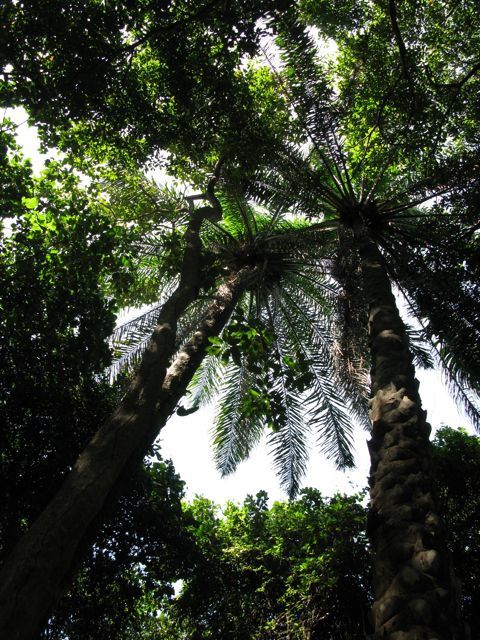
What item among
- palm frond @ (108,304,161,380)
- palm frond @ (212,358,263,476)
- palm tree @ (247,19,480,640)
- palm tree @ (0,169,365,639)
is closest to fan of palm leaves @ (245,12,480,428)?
palm tree @ (247,19,480,640)

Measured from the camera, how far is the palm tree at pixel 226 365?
3.35 meters

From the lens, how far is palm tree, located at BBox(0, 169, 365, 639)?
335 cm

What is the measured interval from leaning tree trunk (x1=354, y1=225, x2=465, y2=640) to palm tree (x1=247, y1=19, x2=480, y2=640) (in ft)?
0.04

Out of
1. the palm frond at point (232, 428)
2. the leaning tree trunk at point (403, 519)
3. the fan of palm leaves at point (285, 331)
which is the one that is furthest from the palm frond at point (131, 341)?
the leaning tree trunk at point (403, 519)

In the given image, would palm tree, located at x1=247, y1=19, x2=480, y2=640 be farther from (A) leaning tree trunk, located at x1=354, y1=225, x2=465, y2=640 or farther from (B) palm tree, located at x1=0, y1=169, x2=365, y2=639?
(B) palm tree, located at x1=0, y1=169, x2=365, y2=639

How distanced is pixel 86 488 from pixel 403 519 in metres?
2.28

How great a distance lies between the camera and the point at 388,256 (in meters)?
8.64

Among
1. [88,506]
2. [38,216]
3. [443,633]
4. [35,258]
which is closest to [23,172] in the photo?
[38,216]

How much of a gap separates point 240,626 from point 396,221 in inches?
274

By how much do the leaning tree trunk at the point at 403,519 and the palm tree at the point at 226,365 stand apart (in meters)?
0.74

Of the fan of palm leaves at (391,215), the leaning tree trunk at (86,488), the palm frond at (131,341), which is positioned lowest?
the leaning tree trunk at (86,488)

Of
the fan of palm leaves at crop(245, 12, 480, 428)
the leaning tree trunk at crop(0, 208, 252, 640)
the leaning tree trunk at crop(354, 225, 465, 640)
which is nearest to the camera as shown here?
the leaning tree trunk at crop(354, 225, 465, 640)

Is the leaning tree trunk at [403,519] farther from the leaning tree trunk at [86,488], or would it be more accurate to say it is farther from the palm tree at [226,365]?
the leaning tree trunk at [86,488]

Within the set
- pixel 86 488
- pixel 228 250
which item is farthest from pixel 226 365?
pixel 228 250
